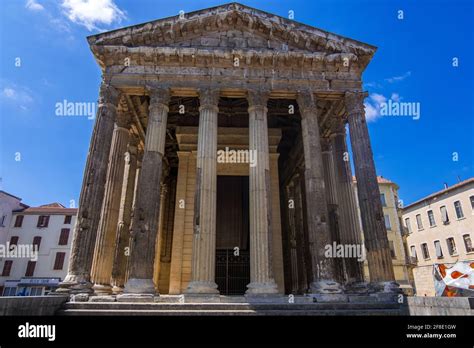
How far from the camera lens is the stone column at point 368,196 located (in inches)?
457

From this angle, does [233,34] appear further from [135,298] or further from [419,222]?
[419,222]

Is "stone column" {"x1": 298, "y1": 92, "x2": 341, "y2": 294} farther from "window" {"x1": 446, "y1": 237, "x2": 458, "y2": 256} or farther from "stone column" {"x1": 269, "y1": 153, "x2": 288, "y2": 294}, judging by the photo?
"window" {"x1": 446, "y1": 237, "x2": 458, "y2": 256}

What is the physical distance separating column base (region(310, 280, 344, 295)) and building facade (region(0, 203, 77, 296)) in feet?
103

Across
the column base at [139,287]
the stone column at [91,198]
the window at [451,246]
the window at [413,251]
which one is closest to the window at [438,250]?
the window at [451,246]

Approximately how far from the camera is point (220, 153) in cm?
1795

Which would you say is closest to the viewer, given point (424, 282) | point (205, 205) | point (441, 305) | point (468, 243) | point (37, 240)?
point (441, 305)

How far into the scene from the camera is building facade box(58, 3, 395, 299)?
455 inches

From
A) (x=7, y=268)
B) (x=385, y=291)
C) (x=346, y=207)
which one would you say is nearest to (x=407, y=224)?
(x=346, y=207)

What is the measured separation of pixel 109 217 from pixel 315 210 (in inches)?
346

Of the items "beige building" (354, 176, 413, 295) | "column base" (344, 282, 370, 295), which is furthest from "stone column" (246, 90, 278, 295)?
"beige building" (354, 176, 413, 295)

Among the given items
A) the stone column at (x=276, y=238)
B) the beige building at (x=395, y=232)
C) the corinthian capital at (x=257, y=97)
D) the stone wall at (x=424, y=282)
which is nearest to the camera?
the corinthian capital at (x=257, y=97)

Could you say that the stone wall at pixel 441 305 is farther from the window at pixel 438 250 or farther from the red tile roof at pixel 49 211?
the red tile roof at pixel 49 211

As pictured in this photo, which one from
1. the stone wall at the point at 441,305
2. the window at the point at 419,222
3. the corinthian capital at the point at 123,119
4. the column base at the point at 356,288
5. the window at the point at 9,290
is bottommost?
the window at the point at 9,290
